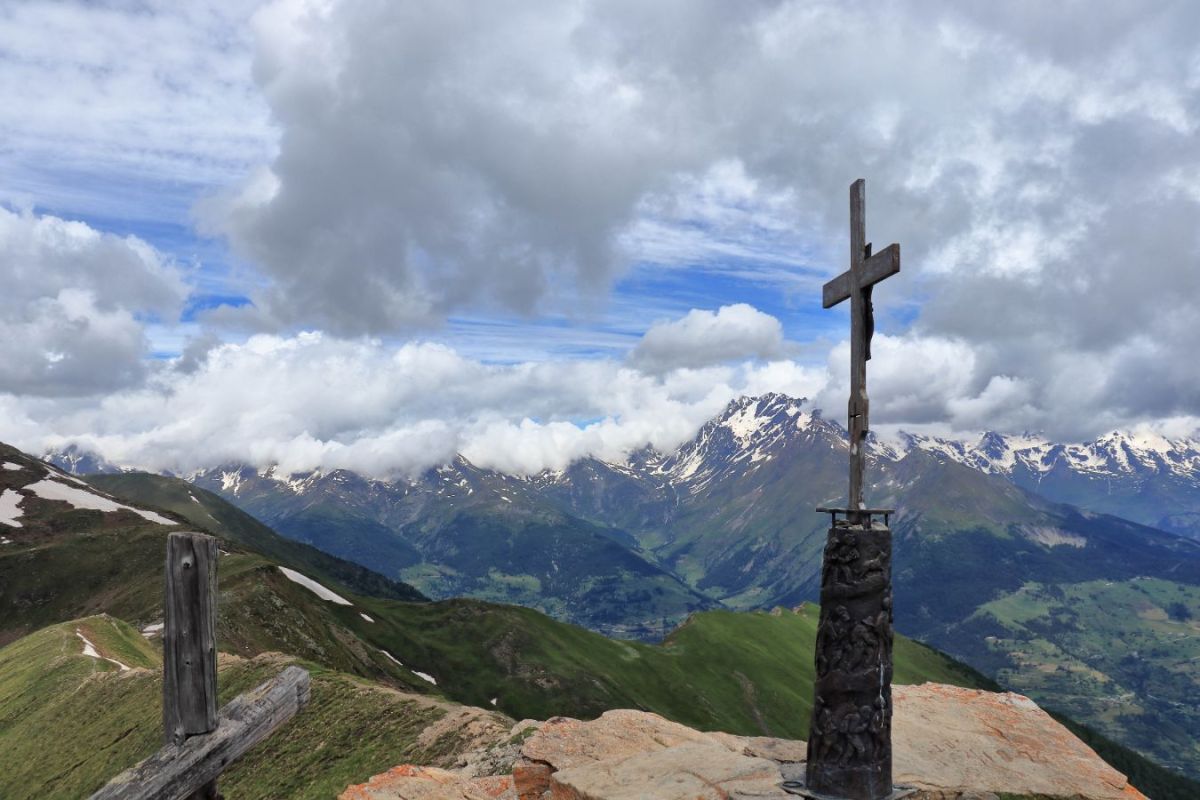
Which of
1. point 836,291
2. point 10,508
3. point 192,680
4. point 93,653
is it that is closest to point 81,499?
point 10,508

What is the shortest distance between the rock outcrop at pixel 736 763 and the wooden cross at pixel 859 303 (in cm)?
788

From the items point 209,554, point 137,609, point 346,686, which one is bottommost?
point 137,609

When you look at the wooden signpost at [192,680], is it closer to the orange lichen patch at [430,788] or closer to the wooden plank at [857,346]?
the orange lichen patch at [430,788]

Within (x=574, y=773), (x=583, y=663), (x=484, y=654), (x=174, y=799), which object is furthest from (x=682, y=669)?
(x=174, y=799)

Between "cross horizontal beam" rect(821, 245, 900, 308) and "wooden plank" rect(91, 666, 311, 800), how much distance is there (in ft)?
57.1

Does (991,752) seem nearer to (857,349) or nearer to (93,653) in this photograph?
(857,349)

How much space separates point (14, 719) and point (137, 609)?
220ft

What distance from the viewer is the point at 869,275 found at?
67.8ft

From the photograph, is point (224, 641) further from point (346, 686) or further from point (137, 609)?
point (346, 686)

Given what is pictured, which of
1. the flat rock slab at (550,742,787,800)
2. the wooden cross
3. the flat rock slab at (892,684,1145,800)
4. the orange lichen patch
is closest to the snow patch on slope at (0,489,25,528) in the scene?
the orange lichen patch

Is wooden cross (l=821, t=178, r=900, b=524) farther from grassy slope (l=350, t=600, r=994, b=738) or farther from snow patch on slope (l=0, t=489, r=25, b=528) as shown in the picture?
snow patch on slope (l=0, t=489, r=25, b=528)

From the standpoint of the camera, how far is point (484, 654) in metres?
161

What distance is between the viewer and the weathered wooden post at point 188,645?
12.2 m

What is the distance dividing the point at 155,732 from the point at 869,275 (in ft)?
147
